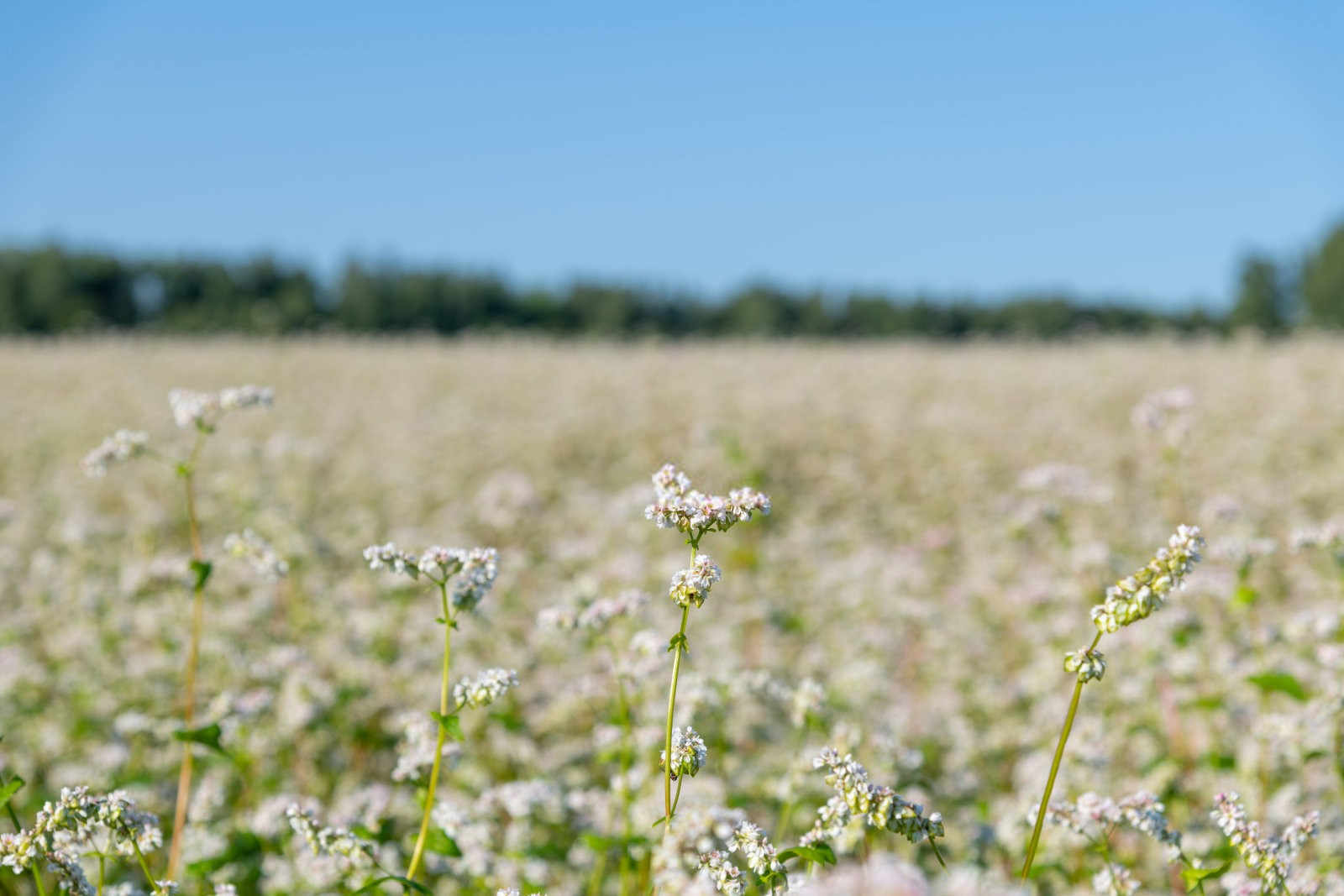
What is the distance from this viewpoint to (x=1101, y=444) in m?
14.2

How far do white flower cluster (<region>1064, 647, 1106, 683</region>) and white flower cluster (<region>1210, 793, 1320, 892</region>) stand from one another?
0.54 metres

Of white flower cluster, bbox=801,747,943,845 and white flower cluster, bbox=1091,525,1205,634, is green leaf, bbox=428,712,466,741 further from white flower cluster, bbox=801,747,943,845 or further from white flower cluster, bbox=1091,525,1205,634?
white flower cluster, bbox=1091,525,1205,634

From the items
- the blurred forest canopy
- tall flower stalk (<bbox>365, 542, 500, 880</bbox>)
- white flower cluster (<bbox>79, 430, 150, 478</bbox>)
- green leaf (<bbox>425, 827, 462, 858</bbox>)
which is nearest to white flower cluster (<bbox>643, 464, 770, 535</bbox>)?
tall flower stalk (<bbox>365, 542, 500, 880</bbox>)

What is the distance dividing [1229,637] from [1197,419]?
932 centimetres

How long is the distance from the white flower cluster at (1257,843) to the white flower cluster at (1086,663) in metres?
0.54

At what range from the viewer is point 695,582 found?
205 centimetres

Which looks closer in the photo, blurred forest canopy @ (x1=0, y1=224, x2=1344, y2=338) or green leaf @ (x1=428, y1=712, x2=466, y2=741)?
green leaf @ (x1=428, y1=712, x2=466, y2=741)

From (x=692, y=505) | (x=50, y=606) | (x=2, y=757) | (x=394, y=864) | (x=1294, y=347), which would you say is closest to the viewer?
(x=692, y=505)

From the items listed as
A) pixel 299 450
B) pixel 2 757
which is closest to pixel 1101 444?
pixel 299 450

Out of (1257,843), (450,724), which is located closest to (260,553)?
(450,724)

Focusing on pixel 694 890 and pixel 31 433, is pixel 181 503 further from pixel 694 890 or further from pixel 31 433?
pixel 694 890

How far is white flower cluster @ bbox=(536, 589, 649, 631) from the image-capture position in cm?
343

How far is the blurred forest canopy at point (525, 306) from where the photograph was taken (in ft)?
202

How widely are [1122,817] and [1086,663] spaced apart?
751 mm
